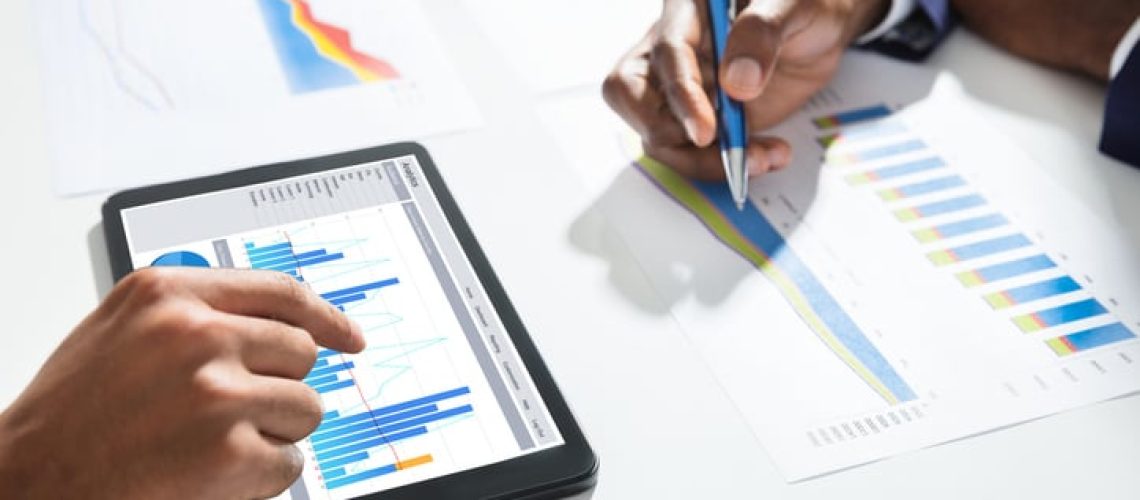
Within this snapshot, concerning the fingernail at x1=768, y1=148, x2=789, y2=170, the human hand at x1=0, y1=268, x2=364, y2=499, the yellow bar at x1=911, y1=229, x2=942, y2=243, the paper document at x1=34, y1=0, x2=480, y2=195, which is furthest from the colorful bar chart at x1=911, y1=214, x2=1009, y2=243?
the human hand at x1=0, y1=268, x2=364, y2=499

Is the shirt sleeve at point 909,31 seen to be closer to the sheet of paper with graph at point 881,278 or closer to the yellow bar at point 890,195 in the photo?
the sheet of paper with graph at point 881,278

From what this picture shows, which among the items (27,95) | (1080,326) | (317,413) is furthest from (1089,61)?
(27,95)

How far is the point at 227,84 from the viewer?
895 millimetres

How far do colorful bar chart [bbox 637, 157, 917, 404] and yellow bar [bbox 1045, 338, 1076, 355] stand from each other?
0.11 metres

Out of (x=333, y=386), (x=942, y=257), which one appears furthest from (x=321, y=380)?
(x=942, y=257)

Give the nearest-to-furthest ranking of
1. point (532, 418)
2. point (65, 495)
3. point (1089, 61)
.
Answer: point (65, 495) → point (532, 418) → point (1089, 61)

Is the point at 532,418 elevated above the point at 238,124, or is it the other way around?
the point at 238,124

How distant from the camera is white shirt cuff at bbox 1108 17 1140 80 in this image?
91 cm

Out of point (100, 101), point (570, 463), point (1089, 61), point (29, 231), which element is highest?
A: point (100, 101)

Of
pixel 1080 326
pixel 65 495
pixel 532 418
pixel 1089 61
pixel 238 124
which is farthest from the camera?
pixel 1089 61

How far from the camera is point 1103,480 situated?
651 millimetres

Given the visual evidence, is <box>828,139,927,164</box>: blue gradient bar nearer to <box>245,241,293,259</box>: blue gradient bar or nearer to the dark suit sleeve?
the dark suit sleeve

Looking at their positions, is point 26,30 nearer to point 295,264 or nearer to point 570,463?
point 295,264

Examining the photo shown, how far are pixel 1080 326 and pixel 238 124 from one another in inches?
23.1
